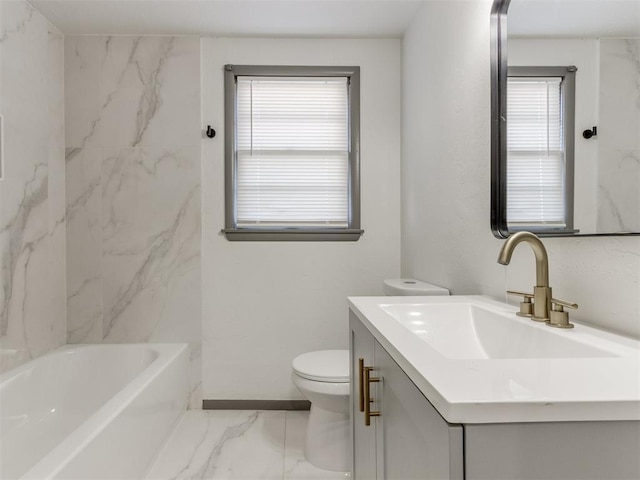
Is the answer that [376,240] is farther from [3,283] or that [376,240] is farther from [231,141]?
[3,283]

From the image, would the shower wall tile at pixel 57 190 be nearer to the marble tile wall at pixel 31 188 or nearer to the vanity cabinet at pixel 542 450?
the marble tile wall at pixel 31 188

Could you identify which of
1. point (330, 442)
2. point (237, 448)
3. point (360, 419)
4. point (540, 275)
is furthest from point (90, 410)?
point (540, 275)

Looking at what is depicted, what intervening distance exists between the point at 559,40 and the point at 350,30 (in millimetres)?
1610

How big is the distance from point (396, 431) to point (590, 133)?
801mm

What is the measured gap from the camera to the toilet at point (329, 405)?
1795 mm

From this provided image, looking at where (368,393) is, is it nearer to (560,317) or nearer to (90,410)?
(560,317)

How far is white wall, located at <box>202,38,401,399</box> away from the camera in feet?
8.12

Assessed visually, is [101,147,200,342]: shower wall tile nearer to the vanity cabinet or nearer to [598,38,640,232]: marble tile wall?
[598,38,640,232]: marble tile wall

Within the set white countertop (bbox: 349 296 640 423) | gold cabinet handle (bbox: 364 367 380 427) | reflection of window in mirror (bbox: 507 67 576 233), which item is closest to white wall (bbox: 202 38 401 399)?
reflection of window in mirror (bbox: 507 67 576 233)

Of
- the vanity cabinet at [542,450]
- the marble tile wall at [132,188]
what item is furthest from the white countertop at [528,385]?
the marble tile wall at [132,188]

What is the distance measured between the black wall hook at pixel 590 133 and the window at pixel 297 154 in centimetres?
159

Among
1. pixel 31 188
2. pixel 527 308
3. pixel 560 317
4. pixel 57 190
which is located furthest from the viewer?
pixel 57 190

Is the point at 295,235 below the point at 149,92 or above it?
below

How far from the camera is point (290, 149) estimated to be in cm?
251
